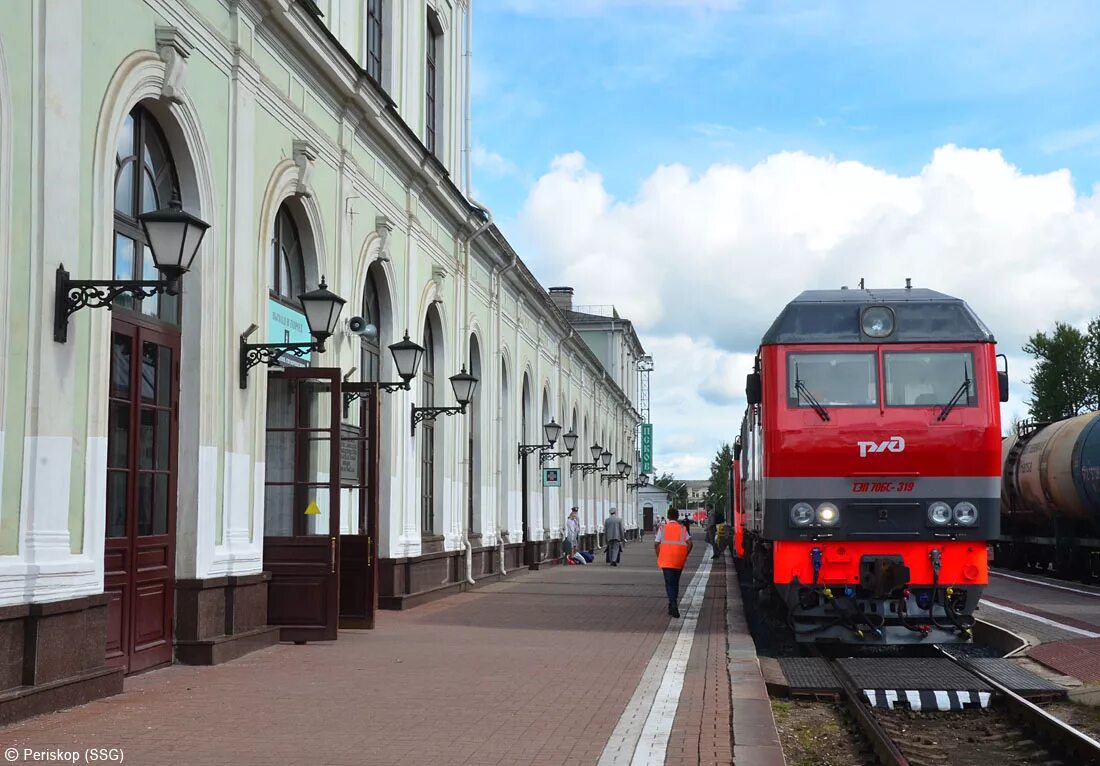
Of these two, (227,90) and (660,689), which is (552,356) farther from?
(660,689)

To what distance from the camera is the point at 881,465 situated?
12.3 m

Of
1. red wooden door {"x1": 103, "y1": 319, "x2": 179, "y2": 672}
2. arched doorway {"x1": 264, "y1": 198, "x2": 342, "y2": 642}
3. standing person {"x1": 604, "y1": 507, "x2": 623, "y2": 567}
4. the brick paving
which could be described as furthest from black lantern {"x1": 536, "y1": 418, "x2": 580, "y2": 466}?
red wooden door {"x1": 103, "y1": 319, "x2": 179, "y2": 672}

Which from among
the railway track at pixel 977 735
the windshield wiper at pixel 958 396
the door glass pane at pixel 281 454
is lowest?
the railway track at pixel 977 735

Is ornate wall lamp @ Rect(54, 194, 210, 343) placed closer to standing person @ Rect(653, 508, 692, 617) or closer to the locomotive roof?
the locomotive roof

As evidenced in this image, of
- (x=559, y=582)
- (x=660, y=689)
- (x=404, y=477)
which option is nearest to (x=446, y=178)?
(x=404, y=477)

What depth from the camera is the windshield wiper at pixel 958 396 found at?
40.6 ft

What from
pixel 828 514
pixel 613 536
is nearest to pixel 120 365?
pixel 828 514

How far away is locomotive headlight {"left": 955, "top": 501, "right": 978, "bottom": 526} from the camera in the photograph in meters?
12.2

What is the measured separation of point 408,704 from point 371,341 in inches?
381

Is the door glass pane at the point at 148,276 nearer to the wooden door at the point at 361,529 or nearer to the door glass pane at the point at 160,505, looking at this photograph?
the door glass pane at the point at 160,505

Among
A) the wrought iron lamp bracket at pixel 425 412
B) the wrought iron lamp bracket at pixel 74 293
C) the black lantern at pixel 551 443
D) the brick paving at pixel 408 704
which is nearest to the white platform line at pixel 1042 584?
the brick paving at pixel 408 704

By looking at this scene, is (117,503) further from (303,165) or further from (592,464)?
(592,464)

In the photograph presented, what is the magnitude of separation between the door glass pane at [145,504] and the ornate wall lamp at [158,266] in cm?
194

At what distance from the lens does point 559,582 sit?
25250mm
